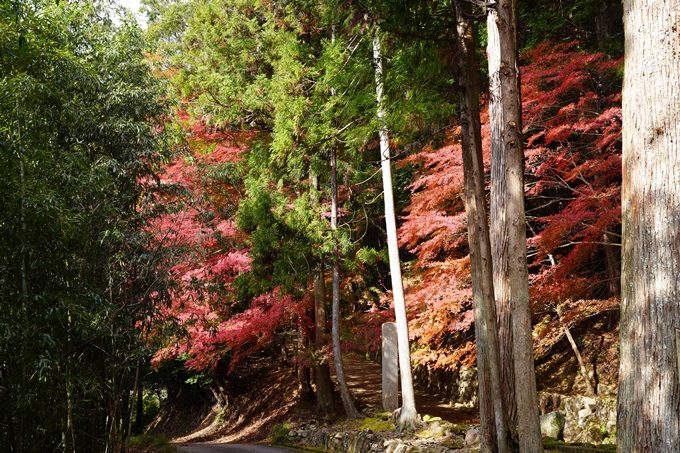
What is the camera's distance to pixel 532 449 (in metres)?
4.44

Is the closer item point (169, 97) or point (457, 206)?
point (169, 97)

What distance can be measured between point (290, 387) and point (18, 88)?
10649 mm

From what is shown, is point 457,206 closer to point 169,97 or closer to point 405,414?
point 405,414

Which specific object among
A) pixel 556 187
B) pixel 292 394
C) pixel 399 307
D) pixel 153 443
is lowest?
pixel 153 443

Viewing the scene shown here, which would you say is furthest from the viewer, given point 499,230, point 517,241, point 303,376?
point 303,376

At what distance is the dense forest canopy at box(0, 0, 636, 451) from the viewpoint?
5848 millimetres

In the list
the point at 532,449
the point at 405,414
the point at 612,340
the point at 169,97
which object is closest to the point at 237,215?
the point at 169,97

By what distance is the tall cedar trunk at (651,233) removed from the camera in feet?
9.95

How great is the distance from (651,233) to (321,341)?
913cm

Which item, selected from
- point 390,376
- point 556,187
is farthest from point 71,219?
point 556,187

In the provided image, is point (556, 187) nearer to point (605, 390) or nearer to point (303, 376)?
point (605, 390)

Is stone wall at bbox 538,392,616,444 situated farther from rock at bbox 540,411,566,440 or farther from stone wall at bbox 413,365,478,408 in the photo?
stone wall at bbox 413,365,478,408

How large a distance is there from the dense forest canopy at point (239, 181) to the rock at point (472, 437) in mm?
2050

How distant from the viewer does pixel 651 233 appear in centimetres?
313
